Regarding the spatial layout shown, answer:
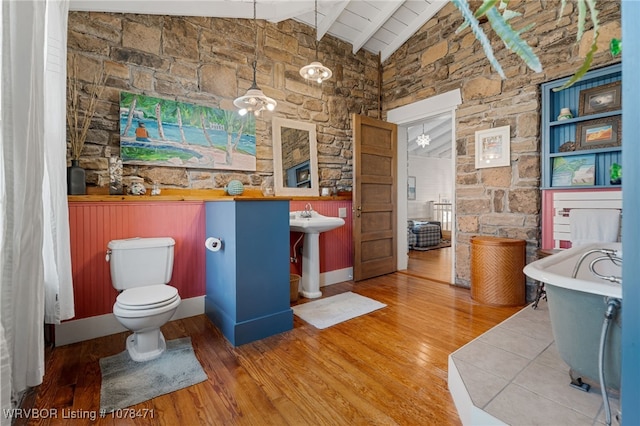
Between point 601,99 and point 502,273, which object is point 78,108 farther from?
point 601,99

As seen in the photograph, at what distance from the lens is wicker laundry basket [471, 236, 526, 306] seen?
2936mm

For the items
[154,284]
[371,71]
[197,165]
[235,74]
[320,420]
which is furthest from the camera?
[371,71]

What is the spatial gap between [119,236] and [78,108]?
1082 millimetres

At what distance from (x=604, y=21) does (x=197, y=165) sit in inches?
154

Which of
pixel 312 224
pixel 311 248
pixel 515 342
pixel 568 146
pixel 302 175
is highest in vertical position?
pixel 568 146

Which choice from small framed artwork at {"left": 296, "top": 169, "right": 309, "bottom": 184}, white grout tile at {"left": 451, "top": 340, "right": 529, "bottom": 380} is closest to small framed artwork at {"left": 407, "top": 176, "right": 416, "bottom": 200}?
small framed artwork at {"left": 296, "top": 169, "right": 309, "bottom": 184}

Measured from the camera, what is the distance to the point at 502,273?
9.65 ft

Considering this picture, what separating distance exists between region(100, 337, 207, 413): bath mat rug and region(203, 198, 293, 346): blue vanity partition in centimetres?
37

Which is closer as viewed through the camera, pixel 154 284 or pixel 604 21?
pixel 154 284

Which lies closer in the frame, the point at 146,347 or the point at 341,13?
the point at 146,347

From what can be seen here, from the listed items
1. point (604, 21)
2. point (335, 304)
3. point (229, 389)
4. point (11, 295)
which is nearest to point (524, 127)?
point (604, 21)

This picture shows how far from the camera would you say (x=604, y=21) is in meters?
2.64

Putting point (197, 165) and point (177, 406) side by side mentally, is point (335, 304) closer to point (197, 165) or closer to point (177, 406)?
point (177, 406)

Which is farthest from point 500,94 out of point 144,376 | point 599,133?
point 144,376
